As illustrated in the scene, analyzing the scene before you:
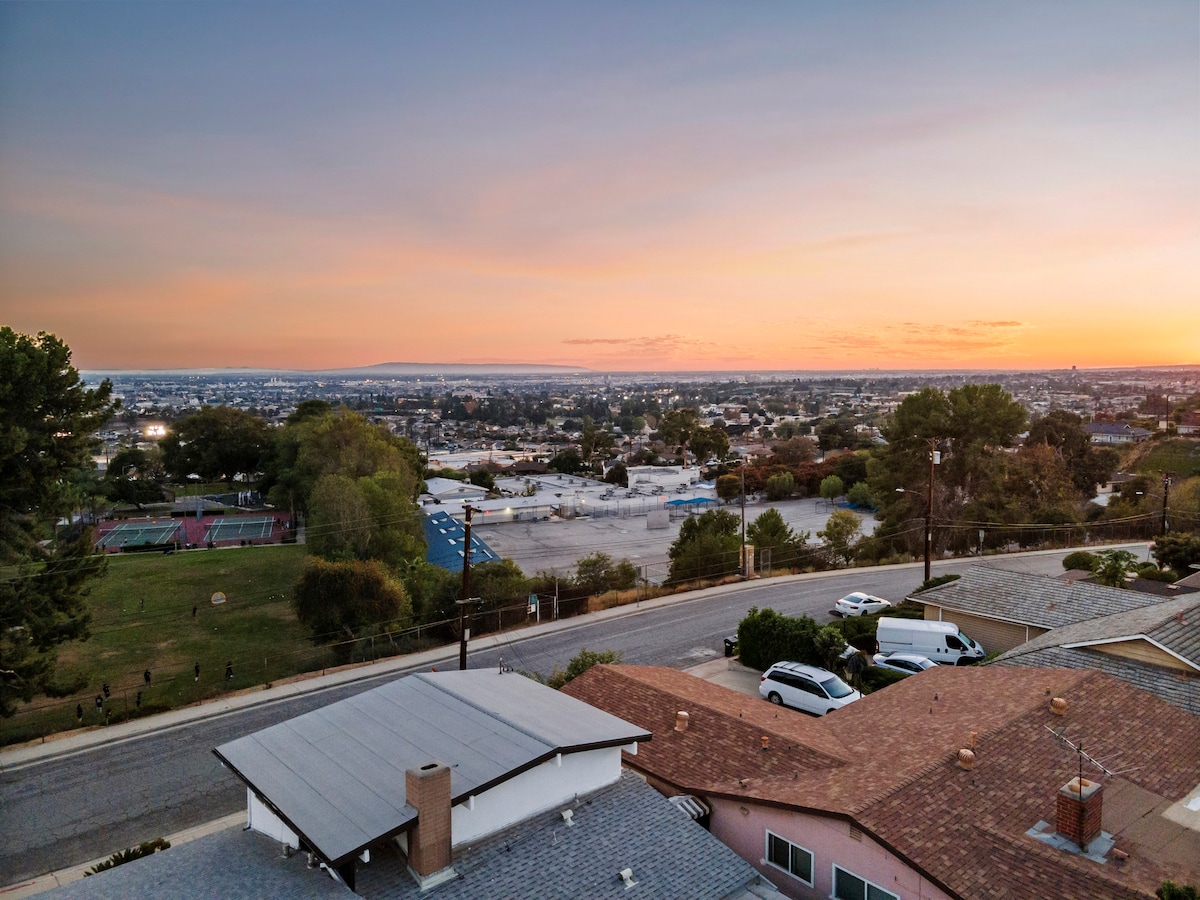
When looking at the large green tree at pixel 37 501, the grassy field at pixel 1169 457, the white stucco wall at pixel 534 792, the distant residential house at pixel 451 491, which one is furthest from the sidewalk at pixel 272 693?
the grassy field at pixel 1169 457

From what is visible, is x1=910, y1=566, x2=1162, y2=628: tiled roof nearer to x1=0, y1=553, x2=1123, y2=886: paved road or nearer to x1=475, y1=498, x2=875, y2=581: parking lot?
x1=0, y1=553, x2=1123, y2=886: paved road

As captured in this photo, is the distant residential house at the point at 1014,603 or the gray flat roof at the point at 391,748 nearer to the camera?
the gray flat roof at the point at 391,748

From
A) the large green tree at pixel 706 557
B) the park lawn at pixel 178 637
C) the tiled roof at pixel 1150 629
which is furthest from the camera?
the large green tree at pixel 706 557

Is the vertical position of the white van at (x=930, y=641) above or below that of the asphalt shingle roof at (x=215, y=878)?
below

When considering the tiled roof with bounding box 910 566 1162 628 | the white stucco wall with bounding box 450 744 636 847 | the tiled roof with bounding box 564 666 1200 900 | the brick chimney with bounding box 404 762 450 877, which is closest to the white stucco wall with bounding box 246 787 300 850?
the brick chimney with bounding box 404 762 450 877

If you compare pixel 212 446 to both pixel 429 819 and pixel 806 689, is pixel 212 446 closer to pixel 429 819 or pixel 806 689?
pixel 806 689

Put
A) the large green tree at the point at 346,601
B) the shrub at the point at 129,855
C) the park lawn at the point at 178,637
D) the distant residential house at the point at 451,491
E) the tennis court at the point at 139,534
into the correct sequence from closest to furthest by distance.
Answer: the shrub at the point at 129,855 → the park lawn at the point at 178,637 → the large green tree at the point at 346,601 → the tennis court at the point at 139,534 → the distant residential house at the point at 451,491

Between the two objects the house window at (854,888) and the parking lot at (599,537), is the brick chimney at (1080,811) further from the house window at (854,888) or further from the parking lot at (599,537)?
the parking lot at (599,537)

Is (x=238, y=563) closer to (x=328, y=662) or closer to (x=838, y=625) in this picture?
(x=328, y=662)

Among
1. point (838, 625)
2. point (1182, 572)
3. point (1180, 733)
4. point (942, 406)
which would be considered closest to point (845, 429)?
point (942, 406)
